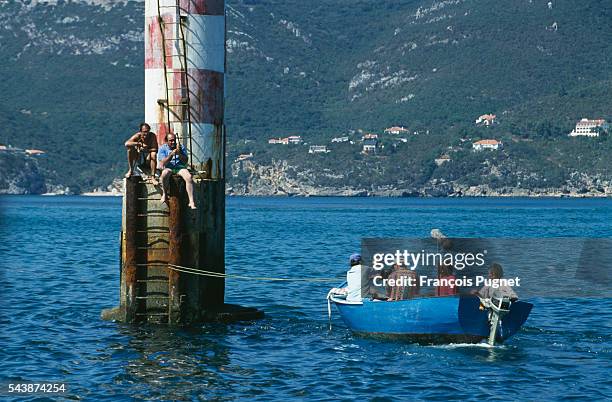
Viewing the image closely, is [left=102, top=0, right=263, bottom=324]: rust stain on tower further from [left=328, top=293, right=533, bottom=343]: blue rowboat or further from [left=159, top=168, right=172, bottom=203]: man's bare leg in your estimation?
[left=328, top=293, right=533, bottom=343]: blue rowboat

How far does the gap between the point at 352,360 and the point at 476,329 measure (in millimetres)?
2643

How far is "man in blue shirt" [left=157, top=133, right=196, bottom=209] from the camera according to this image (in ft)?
78.6

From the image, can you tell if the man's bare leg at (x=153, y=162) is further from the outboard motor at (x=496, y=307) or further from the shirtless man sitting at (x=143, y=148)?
the outboard motor at (x=496, y=307)

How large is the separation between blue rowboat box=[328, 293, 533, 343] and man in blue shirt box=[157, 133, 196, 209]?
14.7ft

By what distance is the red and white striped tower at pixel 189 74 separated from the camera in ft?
82.4

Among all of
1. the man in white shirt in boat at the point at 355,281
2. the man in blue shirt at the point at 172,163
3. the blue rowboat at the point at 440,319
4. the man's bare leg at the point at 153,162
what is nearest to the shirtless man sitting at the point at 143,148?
the man's bare leg at the point at 153,162

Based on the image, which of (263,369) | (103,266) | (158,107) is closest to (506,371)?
(263,369)

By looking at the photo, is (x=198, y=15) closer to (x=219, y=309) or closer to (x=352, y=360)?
(x=219, y=309)

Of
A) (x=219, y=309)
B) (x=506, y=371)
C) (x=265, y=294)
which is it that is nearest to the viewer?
(x=506, y=371)

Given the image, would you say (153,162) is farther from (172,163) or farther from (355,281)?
(355,281)

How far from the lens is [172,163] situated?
24.3m

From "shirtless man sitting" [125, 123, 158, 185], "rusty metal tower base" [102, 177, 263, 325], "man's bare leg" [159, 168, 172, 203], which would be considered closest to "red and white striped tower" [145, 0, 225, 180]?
"shirtless man sitting" [125, 123, 158, 185]

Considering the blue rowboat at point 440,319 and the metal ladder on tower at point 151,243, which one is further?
the metal ladder on tower at point 151,243

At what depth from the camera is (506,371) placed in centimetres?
2212
